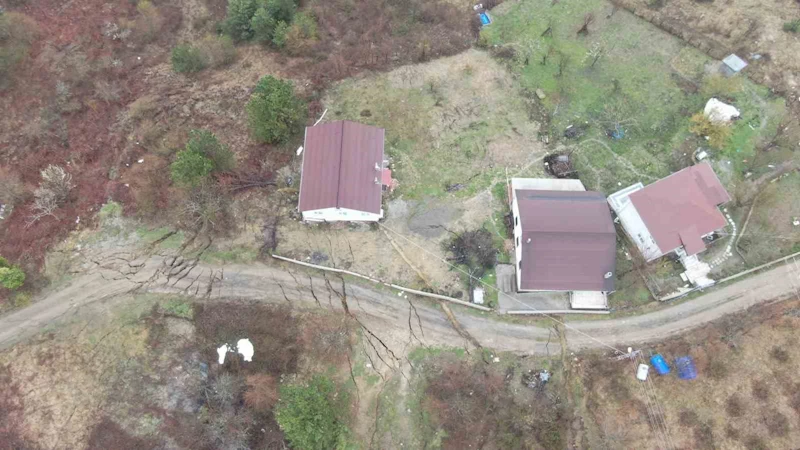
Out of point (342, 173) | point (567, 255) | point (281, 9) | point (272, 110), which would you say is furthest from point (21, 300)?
point (567, 255)

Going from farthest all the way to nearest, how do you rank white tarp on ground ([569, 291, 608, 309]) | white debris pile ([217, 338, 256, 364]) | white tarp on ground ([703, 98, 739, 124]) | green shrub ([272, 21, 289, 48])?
green shrub ([272, 21, 289, 48]), white tarp on ground ([703, 98, 739, 124]), white tarp on ground ([569, 291, 608, 309]), white debris pile ([217, 338, 256, 364])

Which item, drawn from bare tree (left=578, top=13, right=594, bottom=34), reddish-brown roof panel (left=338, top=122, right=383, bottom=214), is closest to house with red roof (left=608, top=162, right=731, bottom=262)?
bare tree (left=578, top=13, right=594, bottom=34)

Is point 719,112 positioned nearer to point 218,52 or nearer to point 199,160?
point 199,160

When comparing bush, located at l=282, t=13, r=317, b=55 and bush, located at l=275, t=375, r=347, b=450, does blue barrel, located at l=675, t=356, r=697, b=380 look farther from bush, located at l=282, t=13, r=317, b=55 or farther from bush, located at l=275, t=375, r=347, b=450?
bush, located at l=282, t=13, r=317, b=55

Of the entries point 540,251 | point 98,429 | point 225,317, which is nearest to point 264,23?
point 225,317

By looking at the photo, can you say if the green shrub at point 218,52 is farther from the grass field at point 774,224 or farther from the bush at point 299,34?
the grass field at point 774,224

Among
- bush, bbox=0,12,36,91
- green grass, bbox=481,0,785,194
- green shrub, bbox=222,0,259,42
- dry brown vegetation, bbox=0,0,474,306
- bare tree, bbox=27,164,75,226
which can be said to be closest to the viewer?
bare tree, bbox=27,164,75,226
